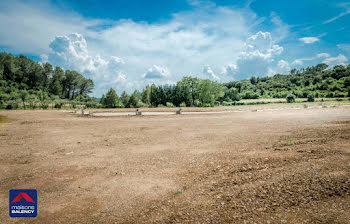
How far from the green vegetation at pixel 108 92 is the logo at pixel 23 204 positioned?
63672 millimetres

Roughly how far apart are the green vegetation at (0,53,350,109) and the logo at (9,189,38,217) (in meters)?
63.7

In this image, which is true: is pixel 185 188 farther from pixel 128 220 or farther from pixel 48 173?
pixel 48 173

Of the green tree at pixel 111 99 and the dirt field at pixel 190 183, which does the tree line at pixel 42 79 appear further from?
the dirt field at pixel 190 183

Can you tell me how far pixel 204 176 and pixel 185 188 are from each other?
120 centimetres

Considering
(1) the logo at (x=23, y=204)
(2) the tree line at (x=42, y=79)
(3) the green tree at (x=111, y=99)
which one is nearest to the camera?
(1) the logo at (x=23, y=204)

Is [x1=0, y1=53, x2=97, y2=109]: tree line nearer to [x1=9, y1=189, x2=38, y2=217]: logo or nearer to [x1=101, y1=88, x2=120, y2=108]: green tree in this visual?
[x1=101, y1=88, x2=120, y2=108]: green tree

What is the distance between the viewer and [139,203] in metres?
5.61

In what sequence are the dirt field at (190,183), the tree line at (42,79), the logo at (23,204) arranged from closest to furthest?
the dirt field at (190,183) → the logo at (23,204) → the tree line at (42,79)

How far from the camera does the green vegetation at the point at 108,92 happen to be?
69844 mm

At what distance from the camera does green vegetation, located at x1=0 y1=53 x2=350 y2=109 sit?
6984 centimetres

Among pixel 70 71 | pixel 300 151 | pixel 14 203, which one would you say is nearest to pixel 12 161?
pixel 14 203

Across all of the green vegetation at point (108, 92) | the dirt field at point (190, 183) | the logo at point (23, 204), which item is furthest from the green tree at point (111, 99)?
the logo at point (23, 204)

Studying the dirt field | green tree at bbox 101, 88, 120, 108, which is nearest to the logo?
the dirt field

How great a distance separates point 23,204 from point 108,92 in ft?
227
